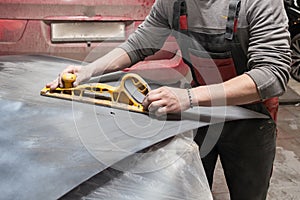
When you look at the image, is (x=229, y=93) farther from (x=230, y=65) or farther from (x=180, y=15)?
(x=180, y=15)

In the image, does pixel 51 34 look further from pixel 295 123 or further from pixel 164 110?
pixel 295 123

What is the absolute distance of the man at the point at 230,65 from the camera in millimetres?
1120

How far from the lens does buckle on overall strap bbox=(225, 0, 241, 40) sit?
1.18 meters

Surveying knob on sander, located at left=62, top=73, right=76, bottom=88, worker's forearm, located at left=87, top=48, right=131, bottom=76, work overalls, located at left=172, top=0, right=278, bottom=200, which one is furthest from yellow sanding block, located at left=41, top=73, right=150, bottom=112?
work overalls, located at left=172, top=0, right=278, bottom=200

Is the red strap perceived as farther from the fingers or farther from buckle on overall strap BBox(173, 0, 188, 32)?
the fingers

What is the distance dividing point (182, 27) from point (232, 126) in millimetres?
378

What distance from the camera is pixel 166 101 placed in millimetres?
1096

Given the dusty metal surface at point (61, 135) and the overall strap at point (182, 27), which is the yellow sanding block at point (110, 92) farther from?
the overall strap at point (182, 27)

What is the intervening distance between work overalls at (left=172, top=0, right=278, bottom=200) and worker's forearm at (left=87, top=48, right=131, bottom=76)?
0.68 ft

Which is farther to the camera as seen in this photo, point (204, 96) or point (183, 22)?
point (183, 22)

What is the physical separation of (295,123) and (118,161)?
2459mm

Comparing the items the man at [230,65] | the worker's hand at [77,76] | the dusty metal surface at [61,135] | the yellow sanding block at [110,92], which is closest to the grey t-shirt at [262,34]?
the man at [230,65]

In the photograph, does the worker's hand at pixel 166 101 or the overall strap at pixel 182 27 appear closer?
the worker's hand at pixel 166 101

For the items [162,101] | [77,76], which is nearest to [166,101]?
[162,101]
